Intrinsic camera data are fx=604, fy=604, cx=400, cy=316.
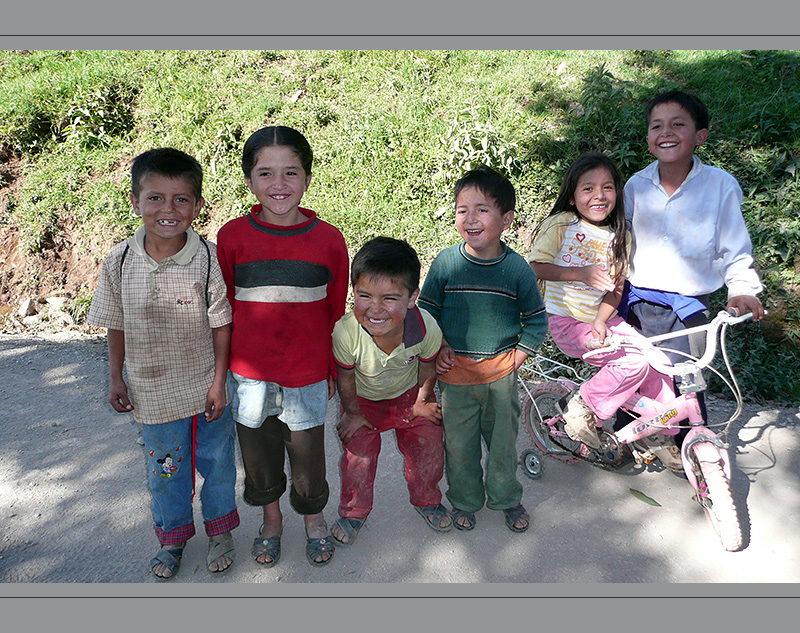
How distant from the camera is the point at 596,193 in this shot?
2.90 m

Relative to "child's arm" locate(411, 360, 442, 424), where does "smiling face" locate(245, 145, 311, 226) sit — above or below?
above

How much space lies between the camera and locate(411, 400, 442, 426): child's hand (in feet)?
9.02

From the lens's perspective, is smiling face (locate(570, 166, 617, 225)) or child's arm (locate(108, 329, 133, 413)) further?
smiling face (locate(570, 166, 617, 225))

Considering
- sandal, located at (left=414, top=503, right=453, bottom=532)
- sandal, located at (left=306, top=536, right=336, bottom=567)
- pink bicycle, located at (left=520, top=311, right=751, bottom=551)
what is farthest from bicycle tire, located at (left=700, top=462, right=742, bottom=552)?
sandal, located at (left=306, top=536, right=336, bottom=567)

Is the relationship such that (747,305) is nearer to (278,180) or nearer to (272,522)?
(278,180)

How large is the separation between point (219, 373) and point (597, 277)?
1.82 meters

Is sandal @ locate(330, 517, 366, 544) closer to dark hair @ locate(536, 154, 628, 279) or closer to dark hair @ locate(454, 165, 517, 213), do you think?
dark hair @ locate(454, 165, 517, 213)

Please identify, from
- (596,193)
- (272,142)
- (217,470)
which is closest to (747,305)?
(596,193)

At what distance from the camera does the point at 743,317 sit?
2652 mm

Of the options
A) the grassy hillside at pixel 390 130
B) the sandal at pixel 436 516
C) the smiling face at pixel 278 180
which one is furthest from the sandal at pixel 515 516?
the grassy hillside at pixel 390 130

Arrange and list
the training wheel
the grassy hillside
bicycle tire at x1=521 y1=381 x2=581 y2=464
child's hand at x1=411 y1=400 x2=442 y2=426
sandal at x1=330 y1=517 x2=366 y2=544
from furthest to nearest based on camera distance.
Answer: the grassy hillside < bicycle tire at x1=521 y1=381 x2=581 y2=464 < the training wheel < sandal at x1=330 y1=517 x2=366 y2=544 < child's hand at x1=411 y1=400 x2=442 y2=426

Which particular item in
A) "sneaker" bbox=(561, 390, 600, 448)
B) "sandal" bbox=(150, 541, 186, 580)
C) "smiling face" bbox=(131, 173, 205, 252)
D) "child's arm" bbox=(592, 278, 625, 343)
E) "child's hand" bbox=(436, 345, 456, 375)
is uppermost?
"smiling face" bbox=(131, 173, 205, 252)

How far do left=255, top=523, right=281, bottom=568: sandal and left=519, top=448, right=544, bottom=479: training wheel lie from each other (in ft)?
4.70

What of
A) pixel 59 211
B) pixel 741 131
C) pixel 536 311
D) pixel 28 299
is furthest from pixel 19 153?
pixel 741 131
